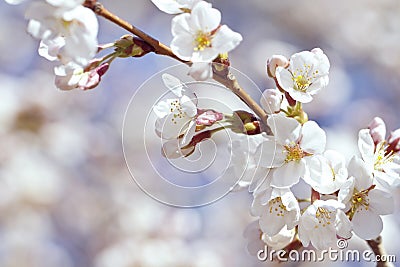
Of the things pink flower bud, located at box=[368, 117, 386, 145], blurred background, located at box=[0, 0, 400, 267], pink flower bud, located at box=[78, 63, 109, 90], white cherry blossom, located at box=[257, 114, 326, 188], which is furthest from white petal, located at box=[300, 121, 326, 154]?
blurred background, located at box=[0, 0, 400, 267]

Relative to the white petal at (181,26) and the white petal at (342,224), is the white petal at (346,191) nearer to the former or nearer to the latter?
the white petal at (342,224)

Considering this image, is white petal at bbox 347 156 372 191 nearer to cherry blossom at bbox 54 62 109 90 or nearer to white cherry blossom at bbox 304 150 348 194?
white cherry blossom at bbox 304 150 348 194

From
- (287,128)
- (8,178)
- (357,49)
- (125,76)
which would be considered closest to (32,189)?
(8,178)

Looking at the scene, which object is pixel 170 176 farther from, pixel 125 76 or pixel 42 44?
pixel 125 76

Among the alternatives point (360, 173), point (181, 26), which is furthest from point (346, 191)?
point (181, 26)

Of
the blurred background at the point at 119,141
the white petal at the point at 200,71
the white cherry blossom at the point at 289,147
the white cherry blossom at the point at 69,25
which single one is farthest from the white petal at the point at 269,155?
the blurred background at the point at 119,141

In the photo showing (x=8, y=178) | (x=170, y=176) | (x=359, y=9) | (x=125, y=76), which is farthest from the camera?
(x=359, y=9)
